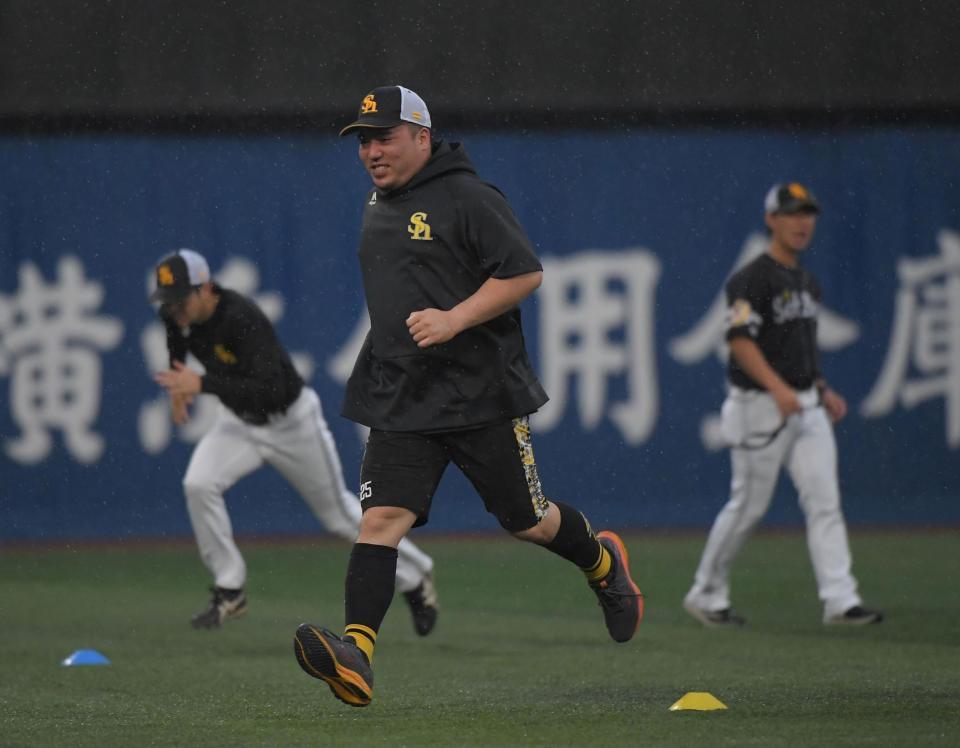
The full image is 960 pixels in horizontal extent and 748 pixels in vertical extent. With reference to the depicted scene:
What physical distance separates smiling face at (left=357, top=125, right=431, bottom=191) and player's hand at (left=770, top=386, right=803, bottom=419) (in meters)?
3.95

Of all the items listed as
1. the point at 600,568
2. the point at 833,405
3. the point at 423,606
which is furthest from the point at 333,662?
the point at 833,405

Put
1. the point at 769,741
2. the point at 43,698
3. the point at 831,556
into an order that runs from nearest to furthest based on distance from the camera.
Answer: the point at 769,741, the point at 43,698, the point at 831,556

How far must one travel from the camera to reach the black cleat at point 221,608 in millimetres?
10078

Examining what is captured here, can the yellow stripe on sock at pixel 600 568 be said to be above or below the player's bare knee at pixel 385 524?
below

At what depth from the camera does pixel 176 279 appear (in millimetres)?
9898

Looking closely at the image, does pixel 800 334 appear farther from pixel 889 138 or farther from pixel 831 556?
pixel 889 138

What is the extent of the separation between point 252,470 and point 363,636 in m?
3.93

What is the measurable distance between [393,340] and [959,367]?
1056 centimetres

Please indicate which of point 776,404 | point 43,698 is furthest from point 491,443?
point 776,404

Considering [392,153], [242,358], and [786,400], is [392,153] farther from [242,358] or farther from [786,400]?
[786,400]

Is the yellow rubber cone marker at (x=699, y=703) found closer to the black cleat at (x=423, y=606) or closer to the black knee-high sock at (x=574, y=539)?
the black knee-high sock at (x=574, y=539)

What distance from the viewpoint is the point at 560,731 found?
21.2 ft

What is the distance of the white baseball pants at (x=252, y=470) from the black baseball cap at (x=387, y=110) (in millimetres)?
3842

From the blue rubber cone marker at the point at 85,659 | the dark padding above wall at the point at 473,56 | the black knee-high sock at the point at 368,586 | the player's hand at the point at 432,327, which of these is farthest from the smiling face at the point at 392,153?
the dark padding above wall at the point at 473,56
